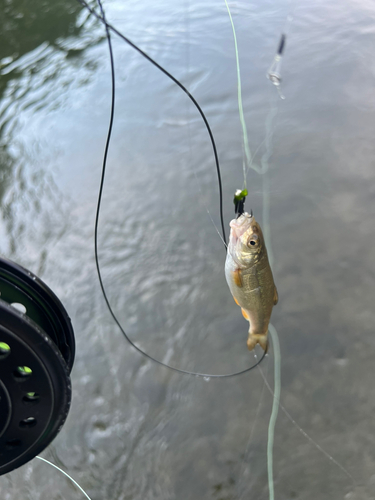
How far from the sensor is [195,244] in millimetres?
2283

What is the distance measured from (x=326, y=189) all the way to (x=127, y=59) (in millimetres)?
2496

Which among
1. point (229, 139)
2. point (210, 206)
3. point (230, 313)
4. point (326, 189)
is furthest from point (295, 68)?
point (230, 313)

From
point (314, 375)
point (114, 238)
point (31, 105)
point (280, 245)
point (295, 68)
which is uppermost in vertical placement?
point (31, 105)

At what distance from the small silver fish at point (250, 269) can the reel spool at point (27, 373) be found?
1.70 feet

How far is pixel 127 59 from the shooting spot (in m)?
3.87

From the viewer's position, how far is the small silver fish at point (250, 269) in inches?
44.3

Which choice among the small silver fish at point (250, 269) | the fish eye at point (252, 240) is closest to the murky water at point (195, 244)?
the small silver fish at point (250, 269)

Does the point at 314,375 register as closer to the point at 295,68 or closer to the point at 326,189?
the point at 326,189

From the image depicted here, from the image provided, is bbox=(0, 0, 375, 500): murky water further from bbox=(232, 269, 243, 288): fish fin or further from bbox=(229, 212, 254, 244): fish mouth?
bbox=(229, 212, 254, 244): fish mouth

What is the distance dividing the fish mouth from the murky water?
0.88 meters

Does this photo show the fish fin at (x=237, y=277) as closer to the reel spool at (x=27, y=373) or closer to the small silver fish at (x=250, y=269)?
the small silver fish at (x=250, y=269)

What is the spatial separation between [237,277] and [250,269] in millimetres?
45

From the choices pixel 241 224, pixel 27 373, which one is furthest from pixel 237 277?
pixel 27 373

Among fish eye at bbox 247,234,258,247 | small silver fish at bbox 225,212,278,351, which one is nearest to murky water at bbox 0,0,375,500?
small silver fish at bbox 225,212,278,351
